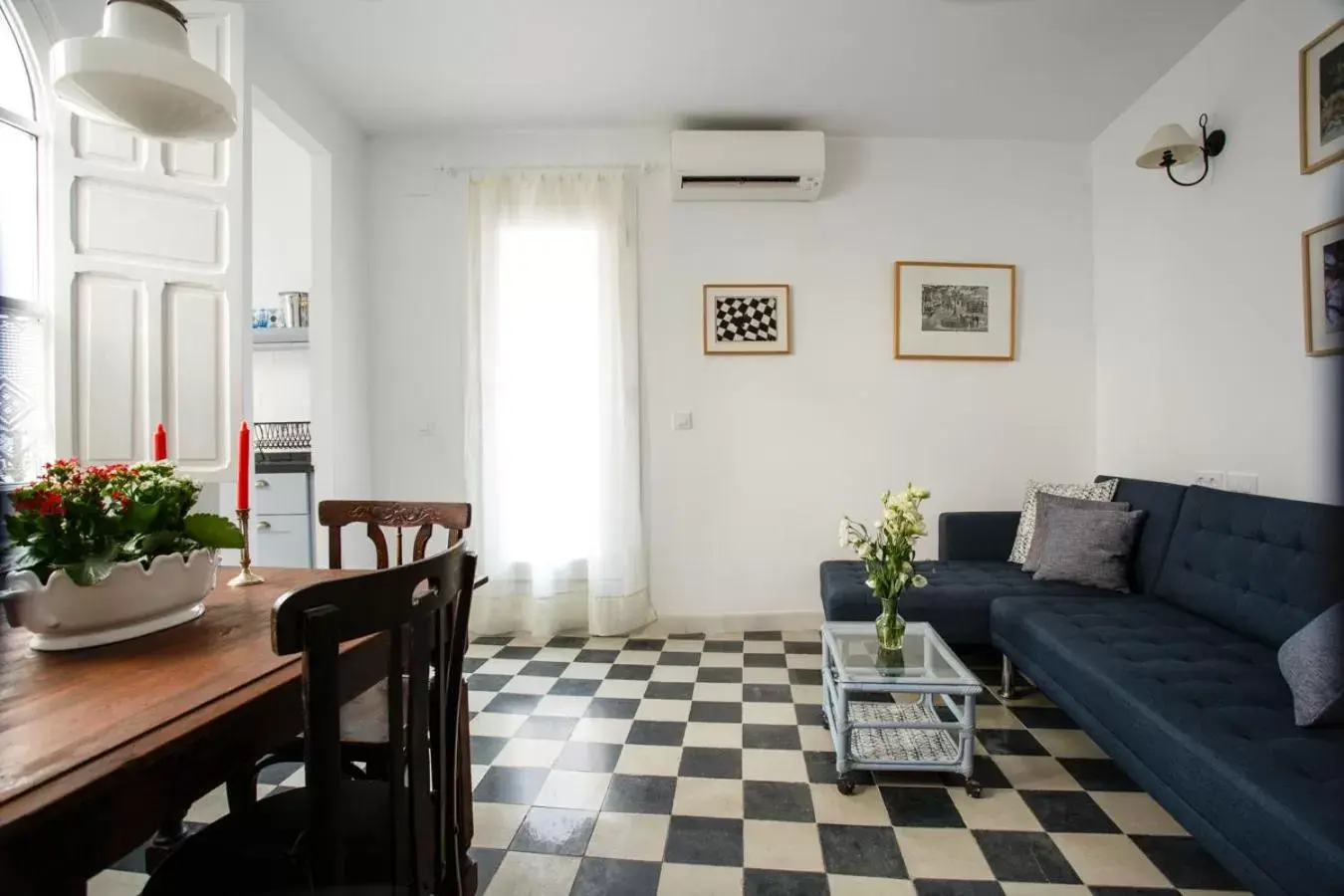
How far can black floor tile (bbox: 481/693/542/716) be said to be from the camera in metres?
2.50

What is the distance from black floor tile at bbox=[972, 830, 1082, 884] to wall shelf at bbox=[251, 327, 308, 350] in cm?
430

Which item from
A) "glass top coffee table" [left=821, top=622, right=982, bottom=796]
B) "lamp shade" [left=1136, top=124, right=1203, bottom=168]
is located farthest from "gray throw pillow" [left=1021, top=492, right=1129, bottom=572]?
"lamp shade" [left=1136, top=124, right=1203, bottom=168]

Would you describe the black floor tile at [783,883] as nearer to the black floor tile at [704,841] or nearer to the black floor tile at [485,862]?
the black floor tile at [704,841]

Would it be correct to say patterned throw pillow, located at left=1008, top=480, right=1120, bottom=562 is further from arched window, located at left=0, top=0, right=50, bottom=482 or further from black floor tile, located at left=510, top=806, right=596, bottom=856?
arched window, located at left=0, top=0, right=50, bottom=482

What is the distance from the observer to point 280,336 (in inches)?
150

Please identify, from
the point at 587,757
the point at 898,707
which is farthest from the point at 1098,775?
the point at 587,757

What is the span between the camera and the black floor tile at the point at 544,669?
288cm

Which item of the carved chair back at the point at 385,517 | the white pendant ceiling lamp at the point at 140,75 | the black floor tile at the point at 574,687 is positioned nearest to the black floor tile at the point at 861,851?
the black floor tile at the point at 574,687

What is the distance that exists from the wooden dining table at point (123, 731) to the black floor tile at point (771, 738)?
5.01 feet

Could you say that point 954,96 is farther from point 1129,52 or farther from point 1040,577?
point 1040,577

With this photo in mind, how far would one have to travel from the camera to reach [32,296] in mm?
2076

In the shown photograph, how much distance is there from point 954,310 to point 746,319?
4.08 ft

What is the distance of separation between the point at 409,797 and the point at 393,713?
0.18 meters

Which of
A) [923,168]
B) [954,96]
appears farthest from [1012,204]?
[954,96]
